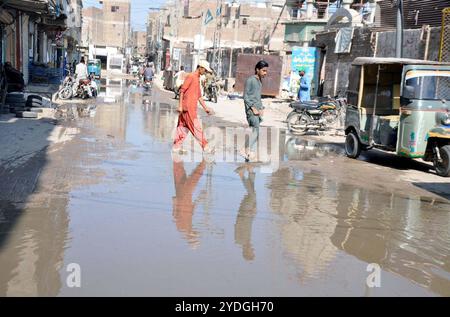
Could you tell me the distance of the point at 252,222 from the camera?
5895 mm

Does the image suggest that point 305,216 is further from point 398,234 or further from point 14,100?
point 14,100

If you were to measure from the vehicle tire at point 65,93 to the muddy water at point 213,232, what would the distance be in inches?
490

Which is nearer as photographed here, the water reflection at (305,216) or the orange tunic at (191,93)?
the water reflection at (305,216)

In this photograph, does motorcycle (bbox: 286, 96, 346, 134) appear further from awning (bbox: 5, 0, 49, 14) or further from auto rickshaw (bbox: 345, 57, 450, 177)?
awning (bbox: 5, 0, 49, 14)

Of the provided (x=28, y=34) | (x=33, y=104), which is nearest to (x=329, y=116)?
(x=33, y=104)

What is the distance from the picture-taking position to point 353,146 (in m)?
11.4

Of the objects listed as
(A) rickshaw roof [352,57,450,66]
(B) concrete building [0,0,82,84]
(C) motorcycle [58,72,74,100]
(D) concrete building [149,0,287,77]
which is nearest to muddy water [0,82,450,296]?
(A) rickshaw roof [352,57,450,66]

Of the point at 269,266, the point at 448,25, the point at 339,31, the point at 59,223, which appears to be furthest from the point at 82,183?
the point at 339,31

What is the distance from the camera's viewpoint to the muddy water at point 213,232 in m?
4.11

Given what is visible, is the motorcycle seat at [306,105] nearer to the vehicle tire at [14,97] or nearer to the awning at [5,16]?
the vehicle tire at [14,97]

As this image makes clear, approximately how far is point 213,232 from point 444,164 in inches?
222

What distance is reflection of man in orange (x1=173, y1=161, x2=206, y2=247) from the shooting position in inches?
212

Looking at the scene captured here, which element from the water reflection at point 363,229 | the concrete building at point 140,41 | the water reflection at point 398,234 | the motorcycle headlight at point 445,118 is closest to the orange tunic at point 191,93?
the water reflection at point 363,229

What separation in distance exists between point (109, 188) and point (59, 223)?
5.34ft
